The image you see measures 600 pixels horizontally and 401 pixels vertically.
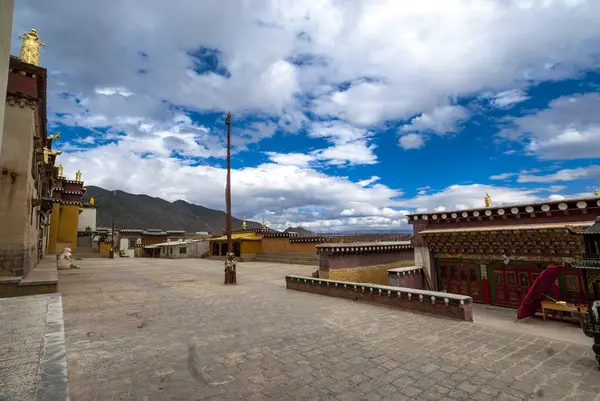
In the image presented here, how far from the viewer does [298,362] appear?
217 inches

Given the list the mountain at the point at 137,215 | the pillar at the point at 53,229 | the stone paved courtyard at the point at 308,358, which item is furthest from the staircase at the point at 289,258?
the mountain at the point at 137,215

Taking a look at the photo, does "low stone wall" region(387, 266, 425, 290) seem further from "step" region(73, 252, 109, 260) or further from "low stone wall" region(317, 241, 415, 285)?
"step" region(73, 252, 109, 260)

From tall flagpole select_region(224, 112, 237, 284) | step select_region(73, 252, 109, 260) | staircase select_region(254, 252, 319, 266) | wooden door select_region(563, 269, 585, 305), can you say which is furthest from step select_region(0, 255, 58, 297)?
step select_region(73, 252, 109, 260)

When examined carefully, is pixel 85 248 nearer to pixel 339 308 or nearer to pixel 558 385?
pixel 339 308

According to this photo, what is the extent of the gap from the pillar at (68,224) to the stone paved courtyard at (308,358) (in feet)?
111

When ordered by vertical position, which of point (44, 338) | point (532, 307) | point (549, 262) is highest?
point (549, 262)

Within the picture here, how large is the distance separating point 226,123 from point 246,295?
33.7 feet

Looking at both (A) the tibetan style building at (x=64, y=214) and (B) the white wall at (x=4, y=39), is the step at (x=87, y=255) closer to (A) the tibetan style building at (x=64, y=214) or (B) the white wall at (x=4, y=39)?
(A) the tibetan style building at (x=64, y=214)

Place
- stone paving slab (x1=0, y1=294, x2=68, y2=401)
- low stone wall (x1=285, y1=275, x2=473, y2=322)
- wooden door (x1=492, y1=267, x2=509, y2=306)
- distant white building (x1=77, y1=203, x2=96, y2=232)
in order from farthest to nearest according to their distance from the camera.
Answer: distant white building (x1=77, y1=203, x2=96, y2=232)
wooden door (x1=492, y1=267, x2=509, y2=306)
low stone wall (x1=285, y1=275, x2=473, y2=322)
stone paving slab (x1=0, y1=294, x2=68, y2=401)

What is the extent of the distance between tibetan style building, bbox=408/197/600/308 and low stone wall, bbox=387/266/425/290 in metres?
0.56

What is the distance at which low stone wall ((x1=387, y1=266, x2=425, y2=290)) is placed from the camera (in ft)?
41.4

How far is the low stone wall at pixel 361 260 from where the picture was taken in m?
16.0

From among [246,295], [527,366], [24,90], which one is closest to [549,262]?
[527,366]

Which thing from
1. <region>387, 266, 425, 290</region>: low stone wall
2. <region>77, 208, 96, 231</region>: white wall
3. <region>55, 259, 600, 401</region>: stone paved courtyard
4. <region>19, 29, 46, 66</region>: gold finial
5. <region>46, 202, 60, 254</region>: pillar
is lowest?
<region>55, 259, 600, 401</region>: stone paved courtyard
